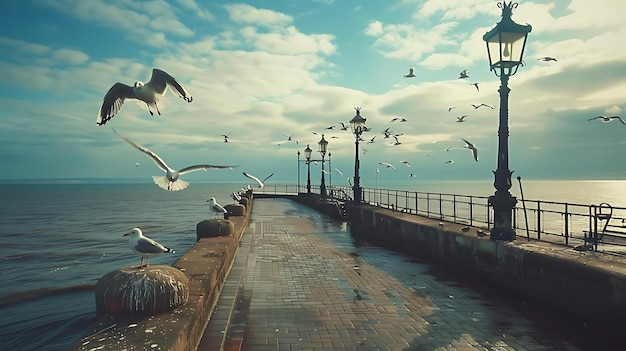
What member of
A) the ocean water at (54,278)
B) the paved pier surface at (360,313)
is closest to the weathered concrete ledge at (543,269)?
the paved pier surface at (360,313)

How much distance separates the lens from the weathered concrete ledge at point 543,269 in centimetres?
593

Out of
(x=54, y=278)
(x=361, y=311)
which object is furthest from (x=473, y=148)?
(x=54, y=278)

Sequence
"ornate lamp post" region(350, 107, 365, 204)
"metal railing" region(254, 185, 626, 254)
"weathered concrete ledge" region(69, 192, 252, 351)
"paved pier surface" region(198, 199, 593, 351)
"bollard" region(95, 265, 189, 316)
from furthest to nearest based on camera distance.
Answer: "ornate lamp post" region(350, 107, 365, 204) → "metal railing" region(254, 185, 626, 254) → "paved pier surface" region(198, 199, 593, 351) → "bollard" region(95, 265, 189, 316) → "weathered concrete ledge" region(69, 192, 252, 351)

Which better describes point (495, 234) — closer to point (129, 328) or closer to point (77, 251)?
point (129, 328)

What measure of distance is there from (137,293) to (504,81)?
8.77 meters

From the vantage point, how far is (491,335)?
6.03m

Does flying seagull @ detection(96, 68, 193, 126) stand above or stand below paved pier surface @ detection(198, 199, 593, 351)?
above

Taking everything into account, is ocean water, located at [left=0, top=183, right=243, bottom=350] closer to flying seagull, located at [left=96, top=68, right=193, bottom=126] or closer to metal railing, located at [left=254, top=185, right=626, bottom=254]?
flying seagull, located at [left=96, top=68, right=193, bottom=126]

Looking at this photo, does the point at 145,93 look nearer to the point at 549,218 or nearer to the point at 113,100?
the point at 113,100

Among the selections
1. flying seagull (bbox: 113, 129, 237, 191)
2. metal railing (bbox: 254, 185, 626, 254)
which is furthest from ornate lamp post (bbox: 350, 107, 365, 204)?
flying seagull (bbox: 113, 129, 237, 191)

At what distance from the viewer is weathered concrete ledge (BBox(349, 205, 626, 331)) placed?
19.5ft

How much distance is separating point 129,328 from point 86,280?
15908 millimetres

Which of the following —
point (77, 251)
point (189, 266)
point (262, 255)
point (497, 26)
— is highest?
point (497, 26)

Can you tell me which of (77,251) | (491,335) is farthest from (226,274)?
(77,251)
